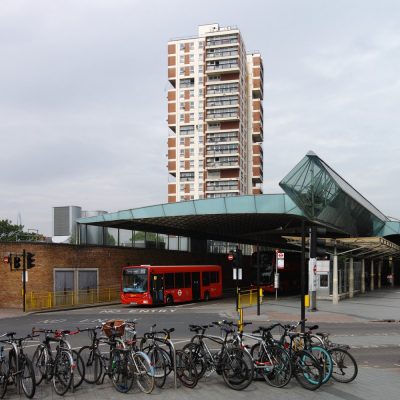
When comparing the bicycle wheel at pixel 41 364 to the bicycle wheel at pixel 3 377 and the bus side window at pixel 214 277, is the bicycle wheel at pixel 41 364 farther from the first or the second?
the bus side window at pixel 214 277

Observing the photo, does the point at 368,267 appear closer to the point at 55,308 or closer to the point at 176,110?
the point at 55,308

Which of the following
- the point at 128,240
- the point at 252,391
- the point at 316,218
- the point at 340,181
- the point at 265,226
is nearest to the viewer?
the point at 252,391

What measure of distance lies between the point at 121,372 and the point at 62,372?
100 centimetres

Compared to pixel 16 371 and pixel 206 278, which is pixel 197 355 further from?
pixel 206 278

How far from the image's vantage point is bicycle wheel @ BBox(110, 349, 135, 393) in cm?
943

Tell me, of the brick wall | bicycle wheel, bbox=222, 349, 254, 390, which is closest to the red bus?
the brick wall

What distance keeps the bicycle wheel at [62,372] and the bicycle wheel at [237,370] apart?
265 centimetres

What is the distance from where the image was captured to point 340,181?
1619 inches

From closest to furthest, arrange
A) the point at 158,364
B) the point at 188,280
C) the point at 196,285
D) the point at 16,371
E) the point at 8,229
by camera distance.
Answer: the point at 16,371 < the point at 158,364 < the point at 188,280 < the point at 196,285 < the point at 8,229

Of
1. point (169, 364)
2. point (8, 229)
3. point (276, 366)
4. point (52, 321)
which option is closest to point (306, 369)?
point (276, 366)

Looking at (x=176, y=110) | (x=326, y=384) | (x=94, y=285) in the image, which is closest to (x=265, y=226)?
(x=94, y=285)

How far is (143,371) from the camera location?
30.8 ft

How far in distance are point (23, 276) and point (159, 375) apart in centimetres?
2381

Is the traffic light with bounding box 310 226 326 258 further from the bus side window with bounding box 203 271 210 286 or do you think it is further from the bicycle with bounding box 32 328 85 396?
the bus side window with bounding box 203 271 210 286
